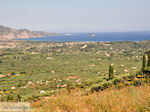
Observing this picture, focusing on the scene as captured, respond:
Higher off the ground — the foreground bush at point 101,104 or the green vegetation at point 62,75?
the foreground bush at point 101,104

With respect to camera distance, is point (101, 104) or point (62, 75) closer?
point (101, 104)

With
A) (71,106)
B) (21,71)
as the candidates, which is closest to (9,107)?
(71,106)

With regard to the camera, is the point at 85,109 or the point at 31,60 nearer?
the point at 85,109

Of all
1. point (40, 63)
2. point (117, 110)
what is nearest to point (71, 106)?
point (117, 110)

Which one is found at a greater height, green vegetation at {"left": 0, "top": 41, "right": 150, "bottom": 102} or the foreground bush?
the foreground bush

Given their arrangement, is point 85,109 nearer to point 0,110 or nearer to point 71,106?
point 71,106

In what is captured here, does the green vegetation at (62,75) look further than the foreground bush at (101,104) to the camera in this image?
Yes

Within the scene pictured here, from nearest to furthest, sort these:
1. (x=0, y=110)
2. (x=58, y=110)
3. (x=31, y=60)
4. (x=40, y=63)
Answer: (x=0, y=110)
(x=58, y=110)
(x=40, y=63)
(x=31, y=60)

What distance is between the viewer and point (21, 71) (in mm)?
56406

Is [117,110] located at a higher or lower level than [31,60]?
higher

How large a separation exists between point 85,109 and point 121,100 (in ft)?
2.62

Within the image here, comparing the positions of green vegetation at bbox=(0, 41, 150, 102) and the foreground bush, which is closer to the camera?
the foreground bush

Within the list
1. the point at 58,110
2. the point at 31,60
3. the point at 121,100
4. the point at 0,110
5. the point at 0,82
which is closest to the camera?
the point at 0,110

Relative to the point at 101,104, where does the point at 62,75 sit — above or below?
below
